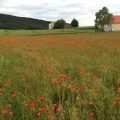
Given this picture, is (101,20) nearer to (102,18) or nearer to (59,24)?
(102,18)

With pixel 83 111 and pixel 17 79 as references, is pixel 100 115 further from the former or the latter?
pixel 17 79

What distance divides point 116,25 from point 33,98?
126m

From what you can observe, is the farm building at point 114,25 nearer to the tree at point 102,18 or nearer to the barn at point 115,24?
the barn at point 115,24

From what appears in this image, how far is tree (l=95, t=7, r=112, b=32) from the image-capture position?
4562 inches

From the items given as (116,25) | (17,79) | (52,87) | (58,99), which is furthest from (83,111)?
(116,25)

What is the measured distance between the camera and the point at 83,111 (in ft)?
14.9

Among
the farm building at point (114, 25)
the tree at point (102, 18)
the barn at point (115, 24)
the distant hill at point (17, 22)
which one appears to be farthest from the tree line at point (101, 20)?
the distant hill at point (17, 22)

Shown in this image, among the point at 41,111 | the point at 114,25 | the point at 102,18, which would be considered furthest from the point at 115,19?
→ the point at 41,111

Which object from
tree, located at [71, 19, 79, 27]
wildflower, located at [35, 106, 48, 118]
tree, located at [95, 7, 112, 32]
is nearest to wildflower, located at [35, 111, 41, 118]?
wildflower, located at [35, 106, 48, 118]

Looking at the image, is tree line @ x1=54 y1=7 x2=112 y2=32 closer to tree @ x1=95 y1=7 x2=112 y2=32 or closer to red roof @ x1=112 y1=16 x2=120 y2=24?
tree @ x1=95 y1=7 x2=112 y2=32

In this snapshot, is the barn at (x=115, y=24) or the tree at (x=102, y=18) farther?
the barn at (x=115, y=24)

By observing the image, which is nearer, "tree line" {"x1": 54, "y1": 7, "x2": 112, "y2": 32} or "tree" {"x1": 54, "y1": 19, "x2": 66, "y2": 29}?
"tree line" {"x1": 54, "y1": 7, "x2": 112, "y2": 32}

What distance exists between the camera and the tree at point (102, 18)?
115875mm

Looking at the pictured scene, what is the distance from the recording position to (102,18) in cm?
11769
